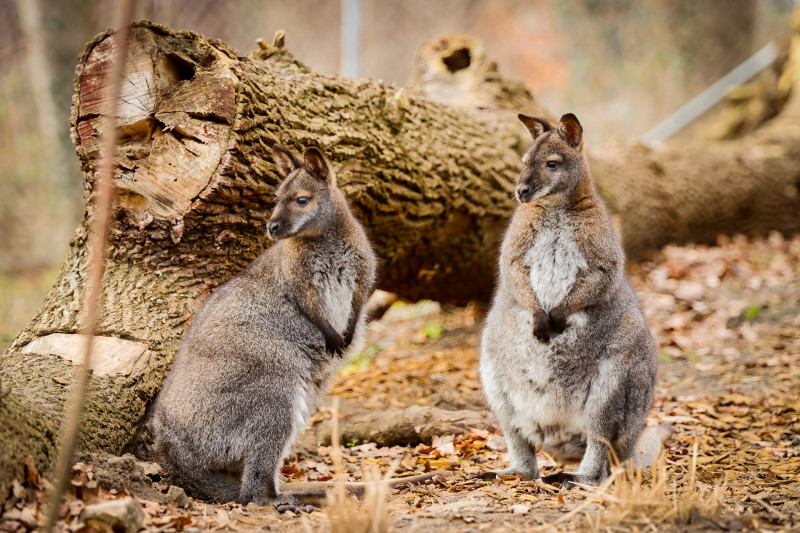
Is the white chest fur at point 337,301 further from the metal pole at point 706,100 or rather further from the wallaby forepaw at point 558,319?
the metal pole at point 706,100

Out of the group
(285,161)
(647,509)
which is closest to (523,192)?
(285,161)

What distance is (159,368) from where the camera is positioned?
4.61 meters

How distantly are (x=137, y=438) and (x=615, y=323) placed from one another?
2915 mm

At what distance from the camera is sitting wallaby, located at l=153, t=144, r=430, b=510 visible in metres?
4.04

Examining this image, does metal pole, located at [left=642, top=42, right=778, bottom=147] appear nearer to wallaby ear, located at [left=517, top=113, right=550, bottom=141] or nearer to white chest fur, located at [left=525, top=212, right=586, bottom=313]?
wallaby ear, located at [left=517, top=113, right=550, bottom=141]

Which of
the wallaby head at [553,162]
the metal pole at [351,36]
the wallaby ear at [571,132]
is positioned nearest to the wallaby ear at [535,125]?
the wallaby head at [553,162]

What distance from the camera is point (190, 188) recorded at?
465 centimetres

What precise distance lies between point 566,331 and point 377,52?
876 centimetres

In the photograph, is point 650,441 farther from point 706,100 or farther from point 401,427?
point 706,100

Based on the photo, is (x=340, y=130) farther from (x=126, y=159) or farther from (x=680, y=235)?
(x=680, y=235)

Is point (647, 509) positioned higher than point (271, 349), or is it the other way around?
point (271, 349)

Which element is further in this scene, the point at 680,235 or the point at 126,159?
the point at 680,235

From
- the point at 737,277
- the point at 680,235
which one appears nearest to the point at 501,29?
the point at 680,235

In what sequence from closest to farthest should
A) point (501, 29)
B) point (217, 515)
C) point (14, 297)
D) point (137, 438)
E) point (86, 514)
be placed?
point (86, 514) → point (217, 515) → point (137, 438) → point (14, 297) → point (501, 29)
